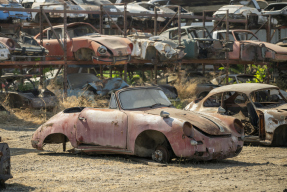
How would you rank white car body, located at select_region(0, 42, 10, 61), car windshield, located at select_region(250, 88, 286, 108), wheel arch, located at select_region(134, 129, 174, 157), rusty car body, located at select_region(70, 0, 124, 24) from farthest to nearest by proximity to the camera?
rusty car body, located at select_region(70, 0, 124, 24)
white car body, located at select_region(0, 42, 10, 61)
car windshield, located at select_region(250, 88, 286, 108)
wheel arch, located at select_region(134, 129, 174, 157)

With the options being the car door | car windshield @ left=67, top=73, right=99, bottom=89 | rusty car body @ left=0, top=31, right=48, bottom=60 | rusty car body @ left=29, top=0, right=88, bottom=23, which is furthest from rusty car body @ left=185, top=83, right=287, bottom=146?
rusty car body @ left=29, top=0, right=88, bottom=23

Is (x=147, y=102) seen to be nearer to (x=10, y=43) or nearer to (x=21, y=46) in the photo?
(x=10, y=43)

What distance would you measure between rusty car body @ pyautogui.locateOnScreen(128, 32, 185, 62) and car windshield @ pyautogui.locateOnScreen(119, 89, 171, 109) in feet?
27.6

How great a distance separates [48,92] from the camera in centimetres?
1473

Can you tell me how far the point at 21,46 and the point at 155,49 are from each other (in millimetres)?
5039

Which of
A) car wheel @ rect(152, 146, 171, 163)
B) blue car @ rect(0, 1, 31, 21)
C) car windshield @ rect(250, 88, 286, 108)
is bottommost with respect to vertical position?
car wheel @ rect(152, 146, 171, 163)

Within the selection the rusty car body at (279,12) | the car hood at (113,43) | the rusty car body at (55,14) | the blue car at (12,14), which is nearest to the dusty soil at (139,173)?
the car hood at (113,43)

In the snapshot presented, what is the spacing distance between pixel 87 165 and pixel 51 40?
1072cm

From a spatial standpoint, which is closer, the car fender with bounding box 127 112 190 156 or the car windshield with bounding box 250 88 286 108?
the car fender with bounding box 127 112 190 156

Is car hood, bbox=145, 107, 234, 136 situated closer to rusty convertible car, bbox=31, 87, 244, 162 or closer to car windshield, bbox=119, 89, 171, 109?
rusty convertible car, bbox=31, 87, 244, 162

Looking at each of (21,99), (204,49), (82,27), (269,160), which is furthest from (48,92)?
(269,160)

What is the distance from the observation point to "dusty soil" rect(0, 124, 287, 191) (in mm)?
5930

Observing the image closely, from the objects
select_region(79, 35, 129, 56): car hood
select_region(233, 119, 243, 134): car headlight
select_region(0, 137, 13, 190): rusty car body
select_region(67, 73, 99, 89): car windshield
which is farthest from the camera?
select_region(67, 73, 99, 89): car windshield

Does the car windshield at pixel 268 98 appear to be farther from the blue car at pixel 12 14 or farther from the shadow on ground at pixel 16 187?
the blue car at pixel 12 14
